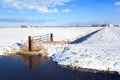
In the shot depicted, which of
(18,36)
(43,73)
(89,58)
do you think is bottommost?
(43,73)

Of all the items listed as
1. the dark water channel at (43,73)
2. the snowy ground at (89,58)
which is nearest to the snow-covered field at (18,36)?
the snowy ground at (89,58)

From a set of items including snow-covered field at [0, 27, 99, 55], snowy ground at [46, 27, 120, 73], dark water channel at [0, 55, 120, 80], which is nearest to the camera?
dark water channel at [0, 55, 120, 80]

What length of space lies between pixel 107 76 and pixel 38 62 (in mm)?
9383

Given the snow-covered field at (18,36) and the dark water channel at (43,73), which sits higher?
the snow-covered field at (18,36)

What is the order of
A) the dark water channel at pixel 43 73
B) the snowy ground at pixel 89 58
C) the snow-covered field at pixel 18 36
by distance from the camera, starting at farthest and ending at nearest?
the snow-covered field at pixel 18 36 → the snowy ground at pixel 89 58 → the dark water channel at pixel 43 73

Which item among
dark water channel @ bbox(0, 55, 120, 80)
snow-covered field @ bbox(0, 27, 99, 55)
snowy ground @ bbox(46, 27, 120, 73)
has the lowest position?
dark water channel @ bbox(0, 55, 120, 80)

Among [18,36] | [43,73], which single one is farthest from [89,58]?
[18,36]

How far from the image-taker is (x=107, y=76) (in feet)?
64.2

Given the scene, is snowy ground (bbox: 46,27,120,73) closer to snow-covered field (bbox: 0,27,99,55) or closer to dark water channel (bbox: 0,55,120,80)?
dark water channel (bbox: 0,55,120,80)

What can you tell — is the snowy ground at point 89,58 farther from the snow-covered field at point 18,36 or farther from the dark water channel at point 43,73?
the snow-covered field at point 18,36

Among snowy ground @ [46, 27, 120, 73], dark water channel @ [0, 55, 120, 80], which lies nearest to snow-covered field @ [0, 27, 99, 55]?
snowy ground @ [46, 27, 120, 73]

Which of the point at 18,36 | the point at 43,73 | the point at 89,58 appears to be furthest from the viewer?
the point at 18,36

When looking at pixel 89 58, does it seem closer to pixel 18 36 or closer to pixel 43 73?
pixel 43 73

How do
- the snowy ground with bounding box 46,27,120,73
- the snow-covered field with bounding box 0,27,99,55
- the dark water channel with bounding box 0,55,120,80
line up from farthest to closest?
the snow-covered field with bounding box 0,27,99,55 < the snowy ground with bounding box 46,27,120,73 < the dark water channel with bounding box 0,55,120,80
